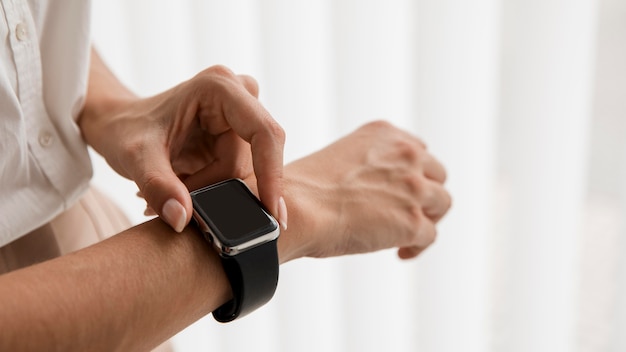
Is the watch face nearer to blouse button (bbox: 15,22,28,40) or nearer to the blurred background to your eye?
blouse button (bbox: 15,22,28,40)

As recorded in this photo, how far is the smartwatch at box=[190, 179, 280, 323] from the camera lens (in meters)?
0.70

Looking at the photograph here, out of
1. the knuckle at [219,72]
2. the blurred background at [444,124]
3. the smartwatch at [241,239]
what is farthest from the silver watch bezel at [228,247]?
the blurred background at [444,124]

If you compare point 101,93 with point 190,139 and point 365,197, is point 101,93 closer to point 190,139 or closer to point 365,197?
point 190,139

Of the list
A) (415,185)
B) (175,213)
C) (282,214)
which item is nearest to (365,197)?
(415,185)

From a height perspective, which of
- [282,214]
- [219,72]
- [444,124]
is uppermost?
[219,72]

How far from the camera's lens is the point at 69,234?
88 centimetres

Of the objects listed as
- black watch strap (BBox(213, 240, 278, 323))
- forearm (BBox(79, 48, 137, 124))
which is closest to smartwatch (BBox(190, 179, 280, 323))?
black watch strap (BBox(213, 240, 278, 323))

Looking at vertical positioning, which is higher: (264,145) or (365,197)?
(264,145)

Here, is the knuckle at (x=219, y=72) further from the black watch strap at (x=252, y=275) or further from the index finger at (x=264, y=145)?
the black watch strap at (x=252, y=275)

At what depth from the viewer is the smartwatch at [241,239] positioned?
695 millimetres

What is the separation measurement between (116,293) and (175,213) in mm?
87

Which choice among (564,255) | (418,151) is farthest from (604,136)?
(418,151)

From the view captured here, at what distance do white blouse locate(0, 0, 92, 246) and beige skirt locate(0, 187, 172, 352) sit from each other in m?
0.02

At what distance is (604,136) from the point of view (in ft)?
5.68
